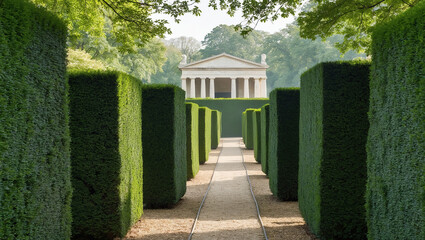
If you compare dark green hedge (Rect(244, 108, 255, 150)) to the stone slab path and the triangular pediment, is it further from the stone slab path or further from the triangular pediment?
the triangular pediment

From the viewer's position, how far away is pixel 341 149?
20.1ft

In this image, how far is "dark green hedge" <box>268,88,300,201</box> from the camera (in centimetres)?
1010

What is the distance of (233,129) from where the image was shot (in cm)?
4144

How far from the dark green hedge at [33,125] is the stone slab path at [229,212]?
11.0ft

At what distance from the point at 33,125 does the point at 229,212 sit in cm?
615

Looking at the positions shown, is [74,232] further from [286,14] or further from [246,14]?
[286,14]

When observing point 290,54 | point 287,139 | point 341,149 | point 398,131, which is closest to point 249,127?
point 287,139

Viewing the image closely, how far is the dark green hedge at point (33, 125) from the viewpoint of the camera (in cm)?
333

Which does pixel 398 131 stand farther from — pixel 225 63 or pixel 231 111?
pixel 225 63

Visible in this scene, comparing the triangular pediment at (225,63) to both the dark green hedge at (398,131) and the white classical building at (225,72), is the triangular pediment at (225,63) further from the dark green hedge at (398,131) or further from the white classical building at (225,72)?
the dark green hedge at (398,131)

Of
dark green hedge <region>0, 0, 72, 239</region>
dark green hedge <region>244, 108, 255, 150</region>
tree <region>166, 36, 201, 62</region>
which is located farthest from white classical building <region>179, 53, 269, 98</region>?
dark green hedge <region>0, 0, 72, 239</region>

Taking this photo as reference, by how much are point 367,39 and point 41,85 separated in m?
13.2

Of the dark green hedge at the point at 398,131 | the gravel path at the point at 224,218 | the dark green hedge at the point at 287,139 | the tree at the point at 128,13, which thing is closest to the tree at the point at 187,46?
the tree at the point at 128,13

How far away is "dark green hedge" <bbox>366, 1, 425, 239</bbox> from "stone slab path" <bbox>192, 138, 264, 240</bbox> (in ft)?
9.91
